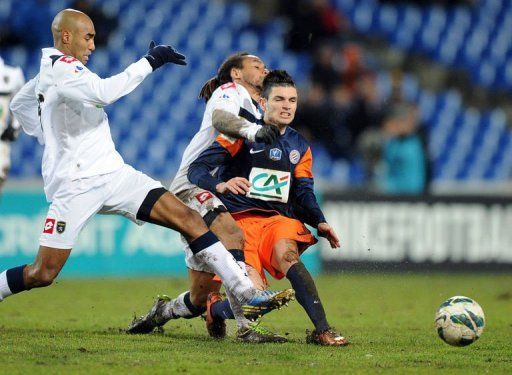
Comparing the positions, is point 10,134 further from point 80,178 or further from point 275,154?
point 275,154

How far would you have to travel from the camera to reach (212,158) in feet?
22.9

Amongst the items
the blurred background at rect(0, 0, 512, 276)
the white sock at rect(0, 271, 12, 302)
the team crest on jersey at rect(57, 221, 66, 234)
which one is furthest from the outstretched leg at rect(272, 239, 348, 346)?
the blurred background at rect(0, 0, 512, 276)

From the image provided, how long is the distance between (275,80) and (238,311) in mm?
1597

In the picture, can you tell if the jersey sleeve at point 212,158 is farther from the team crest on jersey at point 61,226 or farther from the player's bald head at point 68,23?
the player's bald head at point 68,23

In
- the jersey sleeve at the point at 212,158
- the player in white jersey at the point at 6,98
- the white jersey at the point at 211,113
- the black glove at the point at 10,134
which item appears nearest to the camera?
the jersey sleeve at the point at 212,158

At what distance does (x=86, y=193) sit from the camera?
6.71 metres

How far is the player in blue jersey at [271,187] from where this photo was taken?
6852mm

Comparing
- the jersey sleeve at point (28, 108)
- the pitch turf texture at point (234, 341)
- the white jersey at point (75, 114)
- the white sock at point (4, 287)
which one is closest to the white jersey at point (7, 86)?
the pitch turf texture at point (234, 341)

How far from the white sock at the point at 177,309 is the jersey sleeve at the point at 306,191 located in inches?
42.7

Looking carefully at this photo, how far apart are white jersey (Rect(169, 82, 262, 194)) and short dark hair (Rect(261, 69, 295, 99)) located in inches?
8.0

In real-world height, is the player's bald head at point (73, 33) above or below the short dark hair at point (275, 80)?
above

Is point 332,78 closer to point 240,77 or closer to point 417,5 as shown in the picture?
point 417,5

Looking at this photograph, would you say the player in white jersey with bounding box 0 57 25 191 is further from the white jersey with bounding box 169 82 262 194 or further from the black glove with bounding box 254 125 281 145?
the black glove with bounding box 254 125 281 145

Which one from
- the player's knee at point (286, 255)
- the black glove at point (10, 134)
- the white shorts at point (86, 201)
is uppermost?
the black glove at point (10, 134)
